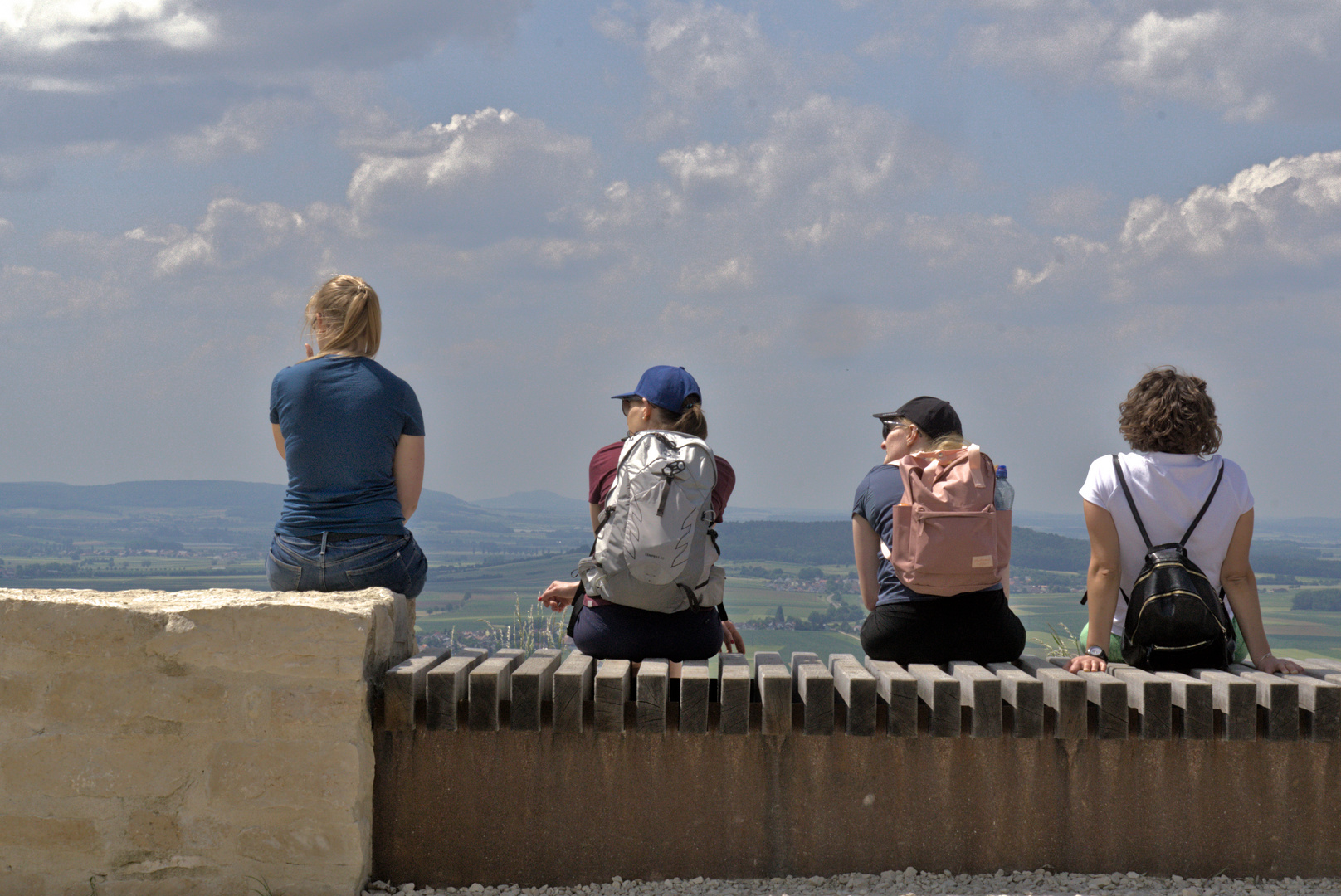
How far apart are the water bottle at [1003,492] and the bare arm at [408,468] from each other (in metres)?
2.30

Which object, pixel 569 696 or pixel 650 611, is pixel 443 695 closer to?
pixel 569 696

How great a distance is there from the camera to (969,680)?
3812 mm

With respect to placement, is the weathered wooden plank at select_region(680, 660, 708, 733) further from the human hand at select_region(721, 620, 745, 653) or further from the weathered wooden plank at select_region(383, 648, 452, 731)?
the weathered wooden plank at select_region(383, 648, 452, 731)

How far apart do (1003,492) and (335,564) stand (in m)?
2.66

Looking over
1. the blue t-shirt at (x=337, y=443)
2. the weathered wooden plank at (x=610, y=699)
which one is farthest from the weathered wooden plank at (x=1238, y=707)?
the blue t-shirt at (x=337, y=443)

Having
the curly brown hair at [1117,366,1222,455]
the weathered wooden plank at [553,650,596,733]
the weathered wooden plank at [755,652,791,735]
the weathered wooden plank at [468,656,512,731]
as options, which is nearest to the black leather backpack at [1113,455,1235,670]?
the curly brown hair at [1117,366,1222,455]

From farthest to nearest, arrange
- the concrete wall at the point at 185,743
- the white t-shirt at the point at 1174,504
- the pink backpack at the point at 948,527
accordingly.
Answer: the white t-shirt at the point at 1174,504 → the pink backpack at the point at 948,527 → the concrete wall at the point at 185,743

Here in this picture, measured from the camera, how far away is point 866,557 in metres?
4.43

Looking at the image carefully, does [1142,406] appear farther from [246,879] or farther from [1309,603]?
[1309,603]

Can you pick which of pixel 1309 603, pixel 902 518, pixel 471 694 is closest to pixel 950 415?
pixel 902 518

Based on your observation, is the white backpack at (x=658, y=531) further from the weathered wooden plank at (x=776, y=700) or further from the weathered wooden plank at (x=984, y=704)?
the weathered wooden plank at (x=984, y=704)

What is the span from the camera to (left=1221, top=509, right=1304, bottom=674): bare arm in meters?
4.29

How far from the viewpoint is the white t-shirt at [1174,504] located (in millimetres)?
4258

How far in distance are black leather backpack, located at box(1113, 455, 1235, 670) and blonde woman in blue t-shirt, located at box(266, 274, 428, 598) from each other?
2827 mm
